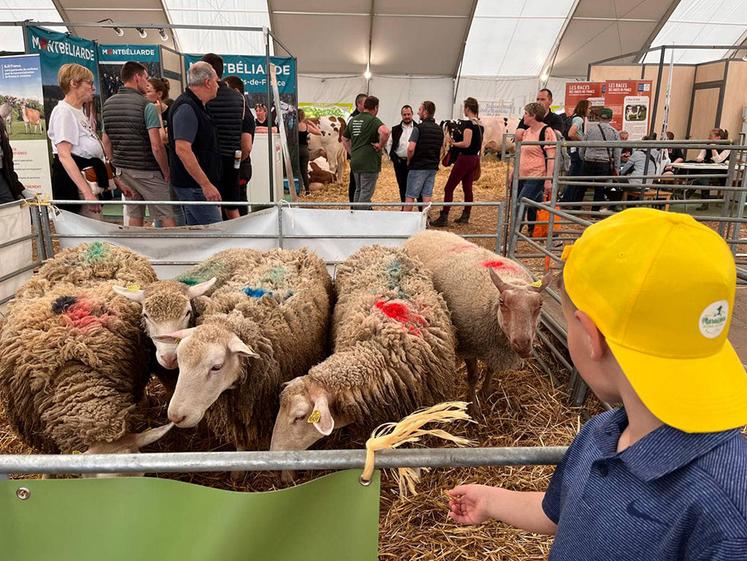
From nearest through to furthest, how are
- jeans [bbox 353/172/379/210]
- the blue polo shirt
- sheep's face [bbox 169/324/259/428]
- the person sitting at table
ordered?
the blue polo shirt
sheep's face [bbox 169/324/259/428]
jeans [bbox 353/172/379/210]
the person sitting at table

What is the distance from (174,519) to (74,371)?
1.77 meters

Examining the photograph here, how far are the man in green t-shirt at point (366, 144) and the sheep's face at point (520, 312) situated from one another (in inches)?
186

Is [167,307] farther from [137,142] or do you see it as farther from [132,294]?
[137,142]

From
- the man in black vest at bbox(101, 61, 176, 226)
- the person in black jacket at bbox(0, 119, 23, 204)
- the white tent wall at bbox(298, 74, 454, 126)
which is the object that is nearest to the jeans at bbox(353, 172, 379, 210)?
the man in black vest at bbox(101, 61, 176, 226)

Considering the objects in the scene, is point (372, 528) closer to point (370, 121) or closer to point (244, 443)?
point (244, 443)

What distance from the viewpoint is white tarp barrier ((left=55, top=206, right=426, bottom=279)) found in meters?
4.62

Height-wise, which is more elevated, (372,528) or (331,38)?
(331,38)

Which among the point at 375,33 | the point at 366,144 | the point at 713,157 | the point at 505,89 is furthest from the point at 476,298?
the point at 505,89

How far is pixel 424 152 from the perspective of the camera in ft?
24.5

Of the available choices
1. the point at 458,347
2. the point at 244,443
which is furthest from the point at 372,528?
the point at 458,347

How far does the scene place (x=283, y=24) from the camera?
16047 millimetres

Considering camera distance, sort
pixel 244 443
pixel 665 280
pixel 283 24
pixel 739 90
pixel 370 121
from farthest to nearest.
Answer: pixel 283 24, pixel 739 90, pixel 370 121, pixel 244 443, pixel 665 280

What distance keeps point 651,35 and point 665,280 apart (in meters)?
19.5

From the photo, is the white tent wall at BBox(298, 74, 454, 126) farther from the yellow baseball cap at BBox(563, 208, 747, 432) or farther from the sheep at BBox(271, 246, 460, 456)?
the yellow baseball cap at BBox(563, 208, 747, 432)
